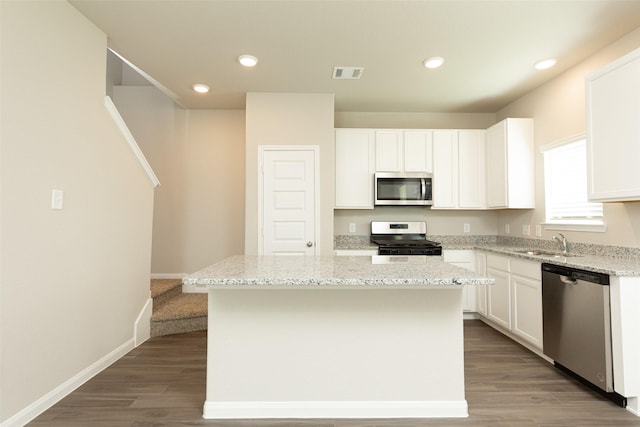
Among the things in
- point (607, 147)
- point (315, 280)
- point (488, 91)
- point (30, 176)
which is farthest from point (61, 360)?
point (488, 91)

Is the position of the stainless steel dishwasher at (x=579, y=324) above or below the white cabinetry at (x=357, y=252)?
below

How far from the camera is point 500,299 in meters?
3.28

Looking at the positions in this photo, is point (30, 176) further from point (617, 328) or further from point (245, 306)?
point (617, 328)

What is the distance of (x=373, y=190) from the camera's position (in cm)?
402

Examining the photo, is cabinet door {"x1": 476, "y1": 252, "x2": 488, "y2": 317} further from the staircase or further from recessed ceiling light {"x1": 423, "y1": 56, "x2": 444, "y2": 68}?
the staircase

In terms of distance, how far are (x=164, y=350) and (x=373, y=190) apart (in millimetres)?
2832

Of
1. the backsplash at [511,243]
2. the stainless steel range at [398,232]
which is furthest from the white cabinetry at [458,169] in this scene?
the backsplash at [511,243]

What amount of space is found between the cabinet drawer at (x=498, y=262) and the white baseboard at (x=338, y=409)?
68.4 inches

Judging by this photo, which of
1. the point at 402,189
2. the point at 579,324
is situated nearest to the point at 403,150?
the point at 402,189

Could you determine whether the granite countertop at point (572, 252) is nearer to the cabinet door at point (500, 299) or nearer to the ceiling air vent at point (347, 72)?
the cabinet door at point (500, 299)

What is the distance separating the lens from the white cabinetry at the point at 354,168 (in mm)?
4000

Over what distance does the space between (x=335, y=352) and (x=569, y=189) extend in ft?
9.39

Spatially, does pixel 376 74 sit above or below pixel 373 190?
above

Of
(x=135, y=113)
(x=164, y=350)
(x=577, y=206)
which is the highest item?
(x=135, y=113)
